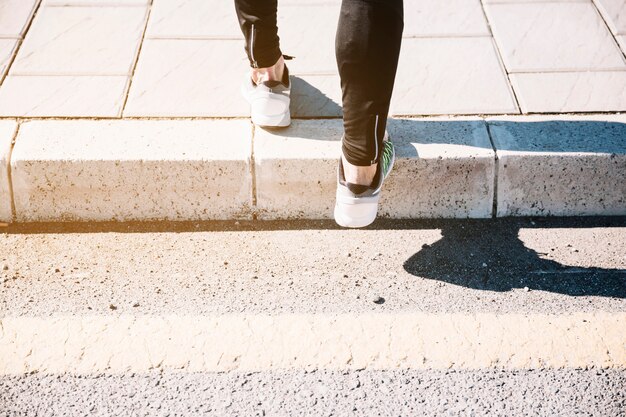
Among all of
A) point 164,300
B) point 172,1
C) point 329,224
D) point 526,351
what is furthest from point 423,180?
point 172,1

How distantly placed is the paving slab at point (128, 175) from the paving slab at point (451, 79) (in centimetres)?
81

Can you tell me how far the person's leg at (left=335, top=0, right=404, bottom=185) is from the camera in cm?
215

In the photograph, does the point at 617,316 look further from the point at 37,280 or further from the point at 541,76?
the point at 37,280

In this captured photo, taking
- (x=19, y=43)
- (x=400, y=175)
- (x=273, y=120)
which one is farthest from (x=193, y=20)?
(x=400, y=175)

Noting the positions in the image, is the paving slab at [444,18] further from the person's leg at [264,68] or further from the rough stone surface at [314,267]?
Answer: the rough stone surface at [314,267]

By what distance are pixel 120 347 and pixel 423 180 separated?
1306 mm

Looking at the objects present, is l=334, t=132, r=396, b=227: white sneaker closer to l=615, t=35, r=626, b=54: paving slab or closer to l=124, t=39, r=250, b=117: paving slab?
l=124, t=39, r=250, b=117: paving slab

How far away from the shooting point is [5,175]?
2770mm

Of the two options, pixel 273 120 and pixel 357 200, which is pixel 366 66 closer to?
pixel 357 200

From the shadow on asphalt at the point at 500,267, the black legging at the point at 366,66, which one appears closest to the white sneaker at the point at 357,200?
the black legging at the point at 366,66

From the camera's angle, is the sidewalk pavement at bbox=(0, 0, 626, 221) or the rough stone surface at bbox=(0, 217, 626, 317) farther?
the sidewalk pavement at bbox=(0, 0, 626, 221)

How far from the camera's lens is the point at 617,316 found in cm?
238

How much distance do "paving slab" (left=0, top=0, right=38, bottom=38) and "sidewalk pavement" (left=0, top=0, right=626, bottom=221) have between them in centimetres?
1

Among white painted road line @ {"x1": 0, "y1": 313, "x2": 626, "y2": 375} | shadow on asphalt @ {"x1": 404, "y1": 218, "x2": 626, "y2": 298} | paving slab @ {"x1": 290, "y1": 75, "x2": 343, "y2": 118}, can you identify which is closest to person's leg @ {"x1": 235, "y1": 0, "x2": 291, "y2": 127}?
paving slab @ {"x1": 290, "y1": 75, "x2": 343, "y2": 118}
